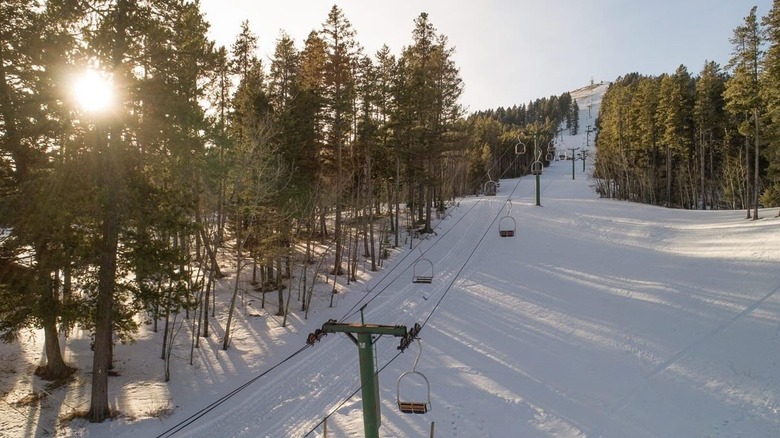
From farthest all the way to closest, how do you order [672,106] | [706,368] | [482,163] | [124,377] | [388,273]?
[482,163] → [672,106] → [388,273] → [124,377] → [706,368]

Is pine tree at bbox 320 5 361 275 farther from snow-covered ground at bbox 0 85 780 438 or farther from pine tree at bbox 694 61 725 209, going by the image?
pine tree at bbox 694 61 725 209

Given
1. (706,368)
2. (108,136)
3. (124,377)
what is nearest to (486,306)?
(706,368)

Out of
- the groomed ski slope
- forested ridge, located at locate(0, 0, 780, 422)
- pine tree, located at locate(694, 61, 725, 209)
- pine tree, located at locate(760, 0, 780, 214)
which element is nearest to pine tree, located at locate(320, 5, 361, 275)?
forested ridge, located at locate(0, 0, 780, 422)

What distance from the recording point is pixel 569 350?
16516 millimetres

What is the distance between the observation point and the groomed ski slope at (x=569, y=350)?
11.9 m

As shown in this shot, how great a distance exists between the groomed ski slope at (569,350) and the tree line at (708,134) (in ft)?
27.3

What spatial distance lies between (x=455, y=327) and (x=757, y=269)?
14.5 m

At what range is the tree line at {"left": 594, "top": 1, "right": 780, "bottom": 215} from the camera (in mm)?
31625

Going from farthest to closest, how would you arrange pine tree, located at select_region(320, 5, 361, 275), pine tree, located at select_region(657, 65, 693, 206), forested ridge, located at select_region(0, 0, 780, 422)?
pine tree, located at select_region(657, 65, 693, 206), pine tree, located at select_region(320, 5, 361, 275), forested ridge, located at select_region(0, 0, 780, 422)

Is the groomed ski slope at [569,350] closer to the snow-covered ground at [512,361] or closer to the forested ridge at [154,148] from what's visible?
the snow-covered ground at [512,361]

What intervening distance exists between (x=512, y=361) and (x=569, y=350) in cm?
235

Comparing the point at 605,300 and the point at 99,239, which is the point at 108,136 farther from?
the point at 605,300

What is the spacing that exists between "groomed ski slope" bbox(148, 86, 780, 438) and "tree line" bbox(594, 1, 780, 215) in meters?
8.31

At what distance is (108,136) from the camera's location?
11.9 metres
